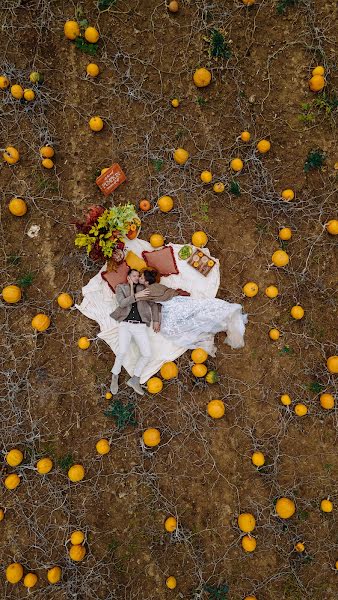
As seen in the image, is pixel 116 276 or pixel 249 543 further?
pixel 116 276

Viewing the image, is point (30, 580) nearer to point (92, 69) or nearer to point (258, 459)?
point (258, 459)

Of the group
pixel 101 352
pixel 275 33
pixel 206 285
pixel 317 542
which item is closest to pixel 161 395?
pixel 101 352

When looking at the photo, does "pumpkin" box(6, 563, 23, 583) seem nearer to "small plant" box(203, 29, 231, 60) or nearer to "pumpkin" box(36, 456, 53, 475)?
"pumpkin" box(36, 456, 53, 475)

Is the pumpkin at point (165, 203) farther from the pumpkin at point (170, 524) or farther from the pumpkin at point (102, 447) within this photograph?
the pumpkin at point (170, 524)

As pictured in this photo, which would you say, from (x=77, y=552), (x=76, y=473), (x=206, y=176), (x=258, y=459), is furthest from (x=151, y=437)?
(x=206, y=176)

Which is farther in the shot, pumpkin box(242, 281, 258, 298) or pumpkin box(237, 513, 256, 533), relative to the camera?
pumpkin box(242, 281, 258, 298)

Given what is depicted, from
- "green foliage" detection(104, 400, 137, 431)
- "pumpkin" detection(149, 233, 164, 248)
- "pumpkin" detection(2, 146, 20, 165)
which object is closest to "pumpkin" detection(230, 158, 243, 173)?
"pumpkin" detection(149, 233, 164, 248)
